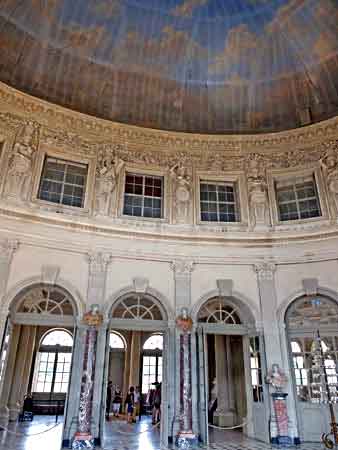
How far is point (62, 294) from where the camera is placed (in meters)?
9.71

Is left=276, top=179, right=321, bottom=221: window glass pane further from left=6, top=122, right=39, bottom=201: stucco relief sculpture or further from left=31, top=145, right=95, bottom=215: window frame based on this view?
left=6, top=122, right=39, bottom=201: stucco relief sculpture

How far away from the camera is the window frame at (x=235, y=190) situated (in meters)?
11.2

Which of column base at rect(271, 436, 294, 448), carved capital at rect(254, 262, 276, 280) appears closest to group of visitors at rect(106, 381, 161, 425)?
column base at rect(271, 436, 294, 448)

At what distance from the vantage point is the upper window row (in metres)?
10.8

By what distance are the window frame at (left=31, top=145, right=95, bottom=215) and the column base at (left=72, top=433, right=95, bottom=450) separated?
5254mm

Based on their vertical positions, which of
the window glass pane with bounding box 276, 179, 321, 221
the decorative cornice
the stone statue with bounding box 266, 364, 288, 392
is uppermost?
the decorative cornice


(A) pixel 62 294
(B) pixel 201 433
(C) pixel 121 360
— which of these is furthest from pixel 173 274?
(C) pixel 121 360

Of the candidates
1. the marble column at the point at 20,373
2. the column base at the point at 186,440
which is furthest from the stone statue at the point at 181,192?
the marble column at the point at 20,373

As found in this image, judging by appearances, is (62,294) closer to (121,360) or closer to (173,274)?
(173,274)

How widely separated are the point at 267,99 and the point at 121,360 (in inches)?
510

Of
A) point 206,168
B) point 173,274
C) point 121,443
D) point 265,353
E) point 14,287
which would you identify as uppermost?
point 206,168

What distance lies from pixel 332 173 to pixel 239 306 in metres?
4.57

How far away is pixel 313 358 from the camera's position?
382 inches

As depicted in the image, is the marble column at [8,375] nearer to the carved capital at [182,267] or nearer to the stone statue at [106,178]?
the stone statue at [106,178]
